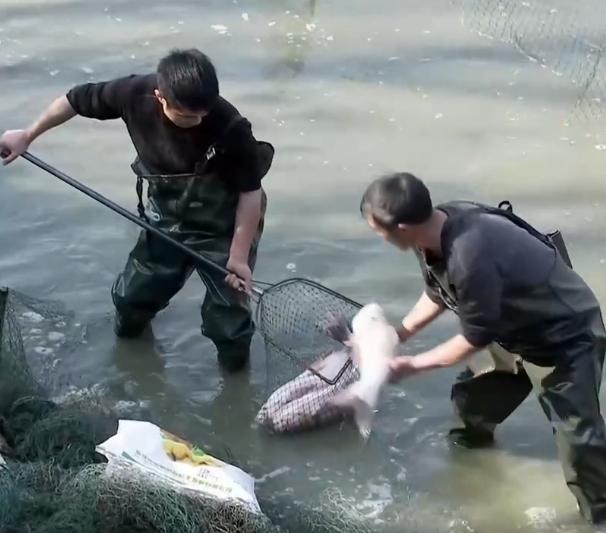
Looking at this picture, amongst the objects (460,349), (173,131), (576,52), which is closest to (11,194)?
(173,131)

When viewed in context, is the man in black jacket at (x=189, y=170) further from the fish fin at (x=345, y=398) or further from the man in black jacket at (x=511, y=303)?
the man in black jacket at (x=511, y=303)

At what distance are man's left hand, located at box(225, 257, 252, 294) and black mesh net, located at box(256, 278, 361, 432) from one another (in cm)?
9

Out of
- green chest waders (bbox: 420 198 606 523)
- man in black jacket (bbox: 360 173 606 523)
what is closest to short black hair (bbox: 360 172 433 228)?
man in black jacket (bbox: 360 173 606 523)

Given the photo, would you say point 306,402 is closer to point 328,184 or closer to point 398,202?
point 398,202

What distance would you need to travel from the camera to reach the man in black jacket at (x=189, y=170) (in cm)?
406

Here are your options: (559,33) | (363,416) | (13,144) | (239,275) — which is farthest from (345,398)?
(559,33)

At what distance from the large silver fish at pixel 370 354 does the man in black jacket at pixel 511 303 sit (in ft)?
0.24

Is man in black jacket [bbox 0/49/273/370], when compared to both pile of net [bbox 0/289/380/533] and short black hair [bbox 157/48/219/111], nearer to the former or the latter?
short black hair [bbox 157/48/219/111]

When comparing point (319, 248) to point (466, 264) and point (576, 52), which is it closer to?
point (466, 264)

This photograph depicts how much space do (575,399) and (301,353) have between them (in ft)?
4.00

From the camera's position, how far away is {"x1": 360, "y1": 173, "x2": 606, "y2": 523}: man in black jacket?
352cm

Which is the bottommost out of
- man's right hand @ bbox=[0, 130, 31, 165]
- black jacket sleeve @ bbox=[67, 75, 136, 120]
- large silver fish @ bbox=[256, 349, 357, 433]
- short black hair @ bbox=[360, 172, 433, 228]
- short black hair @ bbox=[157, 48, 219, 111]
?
large silver fish @ bbox=[256, 349, 357, 433]

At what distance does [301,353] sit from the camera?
14.9ft

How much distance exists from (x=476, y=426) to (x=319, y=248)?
172cm
